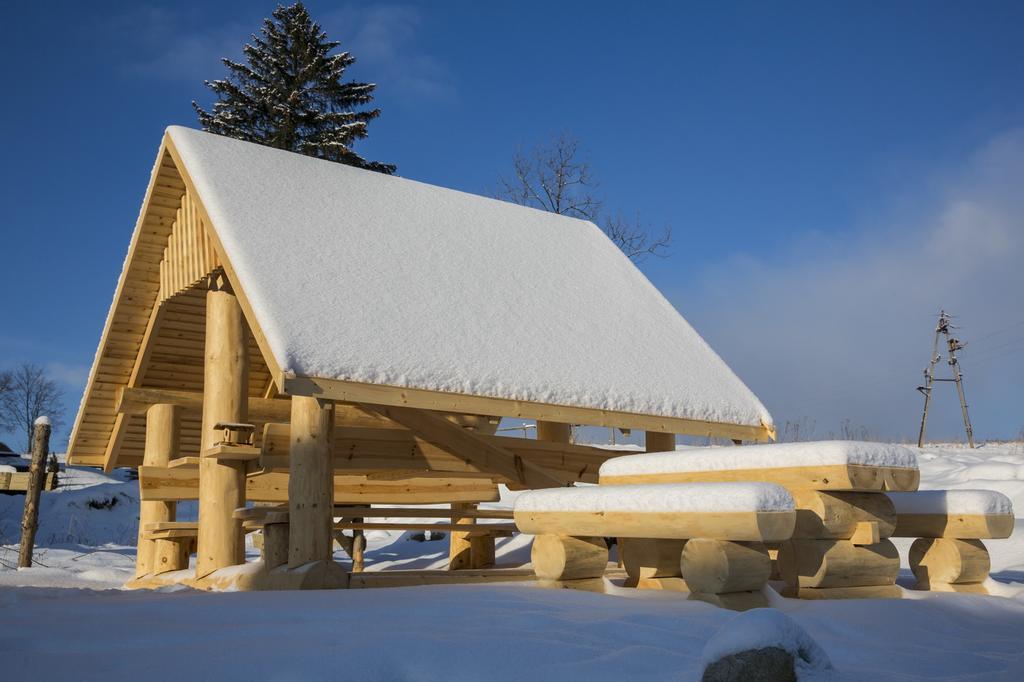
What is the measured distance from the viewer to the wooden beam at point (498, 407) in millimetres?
7199

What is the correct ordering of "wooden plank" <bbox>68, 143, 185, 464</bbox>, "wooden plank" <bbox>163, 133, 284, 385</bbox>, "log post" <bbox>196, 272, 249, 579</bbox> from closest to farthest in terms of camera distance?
"wooden plank" <bbox>163, 133, 284, 385</bbox> → "log post" <bbox>196, 272, 249, 579</bbox> → "wooden plank" <bbox>68, 143, 185, 464</bbox>

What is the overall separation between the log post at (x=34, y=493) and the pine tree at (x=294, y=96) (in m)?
14.7

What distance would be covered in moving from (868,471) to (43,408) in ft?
203

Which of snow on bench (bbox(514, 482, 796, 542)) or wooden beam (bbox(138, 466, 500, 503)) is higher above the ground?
snow on bench (bbox(514, 482, 796, 542))

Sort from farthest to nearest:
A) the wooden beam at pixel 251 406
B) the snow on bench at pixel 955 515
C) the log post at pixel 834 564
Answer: the wooden beam at pixel 251 406
the snow on bench at pixel 955 515
the log post at pixel 834 564

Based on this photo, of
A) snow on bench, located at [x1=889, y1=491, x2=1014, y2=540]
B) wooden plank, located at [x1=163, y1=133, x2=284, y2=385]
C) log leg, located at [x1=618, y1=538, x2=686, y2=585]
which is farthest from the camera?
wooden plank, located at [x1=163, y1=133, x2=284, y2=385]

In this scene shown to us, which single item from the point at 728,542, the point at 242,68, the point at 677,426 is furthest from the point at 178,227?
the point at 242,68

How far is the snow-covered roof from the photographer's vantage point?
25.4 feet

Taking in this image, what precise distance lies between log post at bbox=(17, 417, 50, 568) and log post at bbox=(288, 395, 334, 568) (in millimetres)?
8125

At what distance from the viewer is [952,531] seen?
696 centimetres

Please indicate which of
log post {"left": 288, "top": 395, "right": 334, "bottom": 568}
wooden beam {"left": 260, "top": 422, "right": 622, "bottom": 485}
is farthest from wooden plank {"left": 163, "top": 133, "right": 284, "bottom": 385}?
wooden beam {"left": 260, "top": 422, "right": 622, "bottom": 485}

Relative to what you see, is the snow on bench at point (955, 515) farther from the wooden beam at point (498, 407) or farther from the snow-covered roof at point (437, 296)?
the snow-covered roof at point (437, 296)

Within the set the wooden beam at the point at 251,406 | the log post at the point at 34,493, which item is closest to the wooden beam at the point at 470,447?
the wooden beam at the point at 251,406

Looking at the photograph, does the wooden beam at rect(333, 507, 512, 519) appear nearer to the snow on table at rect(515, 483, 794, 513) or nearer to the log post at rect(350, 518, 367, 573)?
the snow on table at rect(515, 483, 794, 513)
